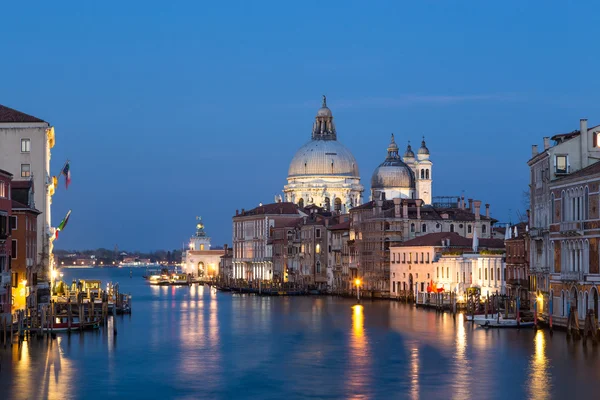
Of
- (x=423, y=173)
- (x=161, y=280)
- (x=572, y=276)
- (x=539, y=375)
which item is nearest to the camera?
(x=539, y=375)

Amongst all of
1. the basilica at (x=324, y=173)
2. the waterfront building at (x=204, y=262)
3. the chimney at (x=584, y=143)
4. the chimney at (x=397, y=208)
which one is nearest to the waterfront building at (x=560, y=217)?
the chimney at (x=584, y=143)

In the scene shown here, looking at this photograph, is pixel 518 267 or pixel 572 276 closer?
pixel 572 276

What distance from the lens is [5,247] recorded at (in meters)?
46.3

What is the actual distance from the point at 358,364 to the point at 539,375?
6.28 meters

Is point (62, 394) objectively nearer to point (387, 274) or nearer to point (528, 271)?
point (528, 271)

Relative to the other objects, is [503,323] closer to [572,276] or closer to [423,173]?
[572,276]

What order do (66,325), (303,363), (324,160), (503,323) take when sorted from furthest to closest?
(324,160), (503,323), (66,325), (303,363)

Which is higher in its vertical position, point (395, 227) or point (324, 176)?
point (324, 176)

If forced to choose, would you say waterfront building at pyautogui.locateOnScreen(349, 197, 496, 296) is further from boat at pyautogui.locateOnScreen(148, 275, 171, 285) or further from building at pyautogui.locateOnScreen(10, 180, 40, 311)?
boat at pyautogui.locateOnScreen(148, 275, 171, 285)

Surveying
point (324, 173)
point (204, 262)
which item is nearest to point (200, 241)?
point (204, 262)

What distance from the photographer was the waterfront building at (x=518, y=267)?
5834 cm

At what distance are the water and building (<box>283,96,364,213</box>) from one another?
8318 centimetres

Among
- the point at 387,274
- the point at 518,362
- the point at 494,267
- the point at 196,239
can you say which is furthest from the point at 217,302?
the point at 196,239

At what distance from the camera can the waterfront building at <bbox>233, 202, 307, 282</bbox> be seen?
129 m
